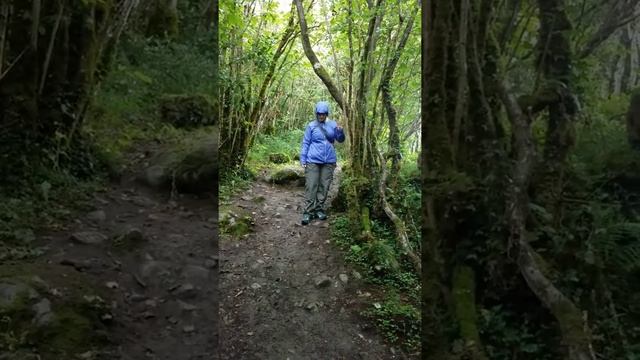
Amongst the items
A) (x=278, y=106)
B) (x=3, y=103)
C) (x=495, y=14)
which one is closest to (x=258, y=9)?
(x=278, y=106)

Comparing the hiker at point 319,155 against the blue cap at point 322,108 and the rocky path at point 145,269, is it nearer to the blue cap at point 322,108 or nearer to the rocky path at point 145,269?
the blue cap at point 322,108

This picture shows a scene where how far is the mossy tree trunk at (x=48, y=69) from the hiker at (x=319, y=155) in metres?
1.47

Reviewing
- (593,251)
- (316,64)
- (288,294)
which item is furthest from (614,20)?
(288,294)

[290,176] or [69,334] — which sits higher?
[290,176]

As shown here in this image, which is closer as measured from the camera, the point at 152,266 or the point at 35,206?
the point at 35,206

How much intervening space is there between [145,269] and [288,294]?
1.17 m

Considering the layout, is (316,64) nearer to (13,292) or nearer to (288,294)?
(288,294)

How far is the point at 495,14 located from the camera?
244cm

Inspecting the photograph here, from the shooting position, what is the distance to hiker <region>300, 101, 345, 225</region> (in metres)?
3.36

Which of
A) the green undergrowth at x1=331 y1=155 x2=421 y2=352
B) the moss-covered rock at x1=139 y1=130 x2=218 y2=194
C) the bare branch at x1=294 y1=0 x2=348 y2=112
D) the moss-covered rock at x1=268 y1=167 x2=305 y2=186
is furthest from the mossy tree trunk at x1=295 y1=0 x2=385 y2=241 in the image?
the moss-covered rock at x1=139 y1=130 x2=218 y2=194

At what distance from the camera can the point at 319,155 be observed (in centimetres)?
336

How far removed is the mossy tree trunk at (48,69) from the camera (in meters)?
1.95

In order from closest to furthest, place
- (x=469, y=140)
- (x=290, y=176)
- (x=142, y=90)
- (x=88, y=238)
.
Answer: (x=88, y=238) < (x=142, y=90) < (x=469, y=140) < (x=290, y=176)

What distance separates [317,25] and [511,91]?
1729 millimetres
